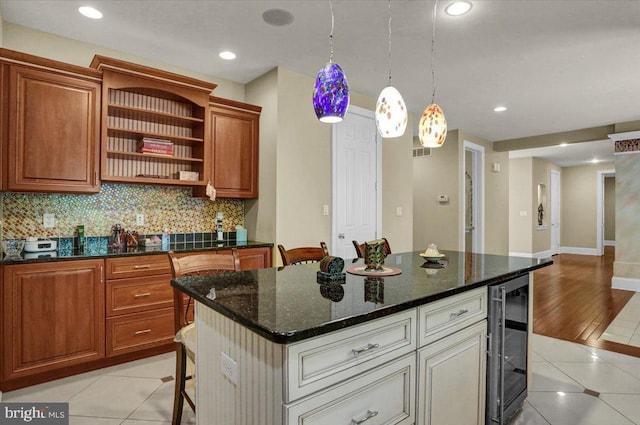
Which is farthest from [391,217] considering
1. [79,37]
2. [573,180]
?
[573,180]

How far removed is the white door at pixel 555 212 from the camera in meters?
10.2

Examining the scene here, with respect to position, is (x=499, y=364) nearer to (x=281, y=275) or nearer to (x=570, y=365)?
(x=281, y=275)

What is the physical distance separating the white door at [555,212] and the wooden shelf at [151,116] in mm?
10252

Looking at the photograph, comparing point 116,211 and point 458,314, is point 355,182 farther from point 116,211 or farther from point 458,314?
point 458,314

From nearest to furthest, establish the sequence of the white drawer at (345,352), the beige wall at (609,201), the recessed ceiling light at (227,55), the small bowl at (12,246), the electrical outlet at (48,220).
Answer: the white drawer at (345,352) < the small bowl at (12,246) < the electrical outlet at (48,220) < the recessed ceiling light at (227,55) < the beige wall at (609,201)

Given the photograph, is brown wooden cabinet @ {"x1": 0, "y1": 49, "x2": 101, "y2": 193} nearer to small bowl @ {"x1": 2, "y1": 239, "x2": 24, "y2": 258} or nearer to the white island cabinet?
small bowl @ {"x1": 2, "y1": 239, "x2": 24, "y2": 258}

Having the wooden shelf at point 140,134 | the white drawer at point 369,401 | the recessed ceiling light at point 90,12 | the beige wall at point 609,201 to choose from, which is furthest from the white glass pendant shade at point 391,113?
the beige wall at point 609,201

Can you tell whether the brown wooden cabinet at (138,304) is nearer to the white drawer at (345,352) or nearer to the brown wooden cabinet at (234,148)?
the brown wooden cabinet at (234,148)

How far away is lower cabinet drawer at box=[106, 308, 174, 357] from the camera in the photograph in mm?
2791

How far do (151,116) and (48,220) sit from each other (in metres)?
1.27

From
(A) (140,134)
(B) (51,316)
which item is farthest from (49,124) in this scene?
(B) (51,316)

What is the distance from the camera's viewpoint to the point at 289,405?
99cm

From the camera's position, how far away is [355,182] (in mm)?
4273

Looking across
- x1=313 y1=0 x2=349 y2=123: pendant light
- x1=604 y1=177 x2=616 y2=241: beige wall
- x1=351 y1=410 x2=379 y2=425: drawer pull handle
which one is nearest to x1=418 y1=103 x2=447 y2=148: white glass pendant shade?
x1=313 y1=0 x2=349 y2=123: pendant light
